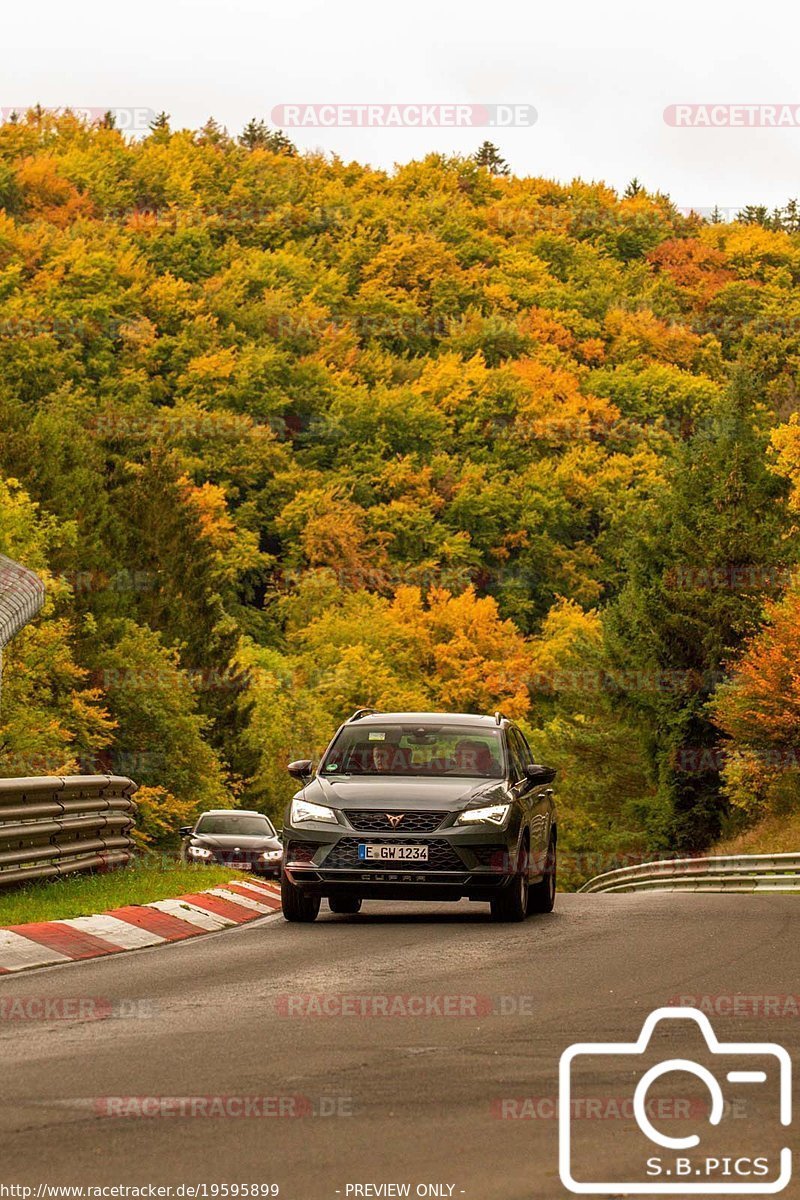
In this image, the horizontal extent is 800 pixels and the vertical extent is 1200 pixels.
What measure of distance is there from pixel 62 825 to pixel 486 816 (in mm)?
4134

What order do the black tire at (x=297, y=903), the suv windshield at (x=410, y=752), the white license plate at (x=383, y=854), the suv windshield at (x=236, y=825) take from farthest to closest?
the suv windshield at (x=236, y=825) → the suv windshield at (x=410, y=752) → the black tire at (x=297, y=903) → the white license plate at (x=383, y=854)

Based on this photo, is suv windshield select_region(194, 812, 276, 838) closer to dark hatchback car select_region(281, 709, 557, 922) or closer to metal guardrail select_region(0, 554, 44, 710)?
metal guardrail select_region(0, 554, 44, 710)

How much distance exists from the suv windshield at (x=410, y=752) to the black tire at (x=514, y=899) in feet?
2.80

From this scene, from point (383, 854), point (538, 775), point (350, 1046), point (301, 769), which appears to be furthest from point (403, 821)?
point (350, 1046)

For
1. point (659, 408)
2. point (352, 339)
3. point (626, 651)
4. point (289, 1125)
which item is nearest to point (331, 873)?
point (289, 1125)

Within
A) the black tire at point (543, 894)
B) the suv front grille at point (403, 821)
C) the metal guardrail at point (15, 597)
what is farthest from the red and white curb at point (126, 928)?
the metal guardrail at point (15, 597)

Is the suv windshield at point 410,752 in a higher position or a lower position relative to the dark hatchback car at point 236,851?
higher

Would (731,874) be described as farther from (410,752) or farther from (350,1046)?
(350,1046)

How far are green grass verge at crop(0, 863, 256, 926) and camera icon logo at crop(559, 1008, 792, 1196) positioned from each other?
710 cm

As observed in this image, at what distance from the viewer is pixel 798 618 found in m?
55.7

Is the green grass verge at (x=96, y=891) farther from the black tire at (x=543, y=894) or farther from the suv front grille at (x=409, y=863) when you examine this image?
the black tire at (x=543, y=894)

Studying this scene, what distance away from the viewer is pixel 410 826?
54.9 feet

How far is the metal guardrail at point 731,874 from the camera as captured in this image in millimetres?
31672

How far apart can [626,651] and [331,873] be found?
2225 inches
